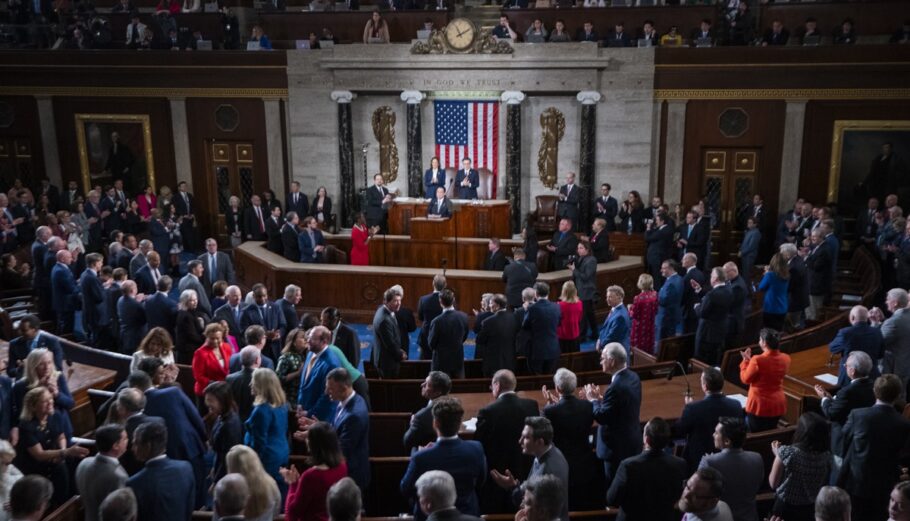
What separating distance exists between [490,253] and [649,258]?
2.61 m

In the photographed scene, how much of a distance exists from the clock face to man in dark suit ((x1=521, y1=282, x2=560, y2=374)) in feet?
28.9

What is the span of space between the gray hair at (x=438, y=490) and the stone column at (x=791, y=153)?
43.9 ft

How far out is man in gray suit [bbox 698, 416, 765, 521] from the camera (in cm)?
495

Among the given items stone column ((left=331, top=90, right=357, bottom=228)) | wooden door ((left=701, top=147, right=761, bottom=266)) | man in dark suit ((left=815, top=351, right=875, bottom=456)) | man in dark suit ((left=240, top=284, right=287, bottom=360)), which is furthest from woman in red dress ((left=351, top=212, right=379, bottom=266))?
man in dark suit ((left=815, top=351, right=875, bottom=456))

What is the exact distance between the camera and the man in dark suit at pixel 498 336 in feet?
26.7

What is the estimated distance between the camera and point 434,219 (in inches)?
563

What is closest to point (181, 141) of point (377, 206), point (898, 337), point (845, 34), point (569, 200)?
point (377, 206)

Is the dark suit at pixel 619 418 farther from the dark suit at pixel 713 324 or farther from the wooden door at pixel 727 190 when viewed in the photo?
the wooden door at pixel 727 190

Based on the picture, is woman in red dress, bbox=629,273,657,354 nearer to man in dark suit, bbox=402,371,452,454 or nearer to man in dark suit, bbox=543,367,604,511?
man in dark suit, bbox=543,367,604,511

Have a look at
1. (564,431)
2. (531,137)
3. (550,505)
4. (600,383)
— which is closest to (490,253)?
(531,137)

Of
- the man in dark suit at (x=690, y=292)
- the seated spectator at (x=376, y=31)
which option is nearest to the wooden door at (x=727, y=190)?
the man in dark suit at (x=690, y=292)

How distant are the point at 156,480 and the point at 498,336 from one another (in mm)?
4107

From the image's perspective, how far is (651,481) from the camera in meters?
4.77

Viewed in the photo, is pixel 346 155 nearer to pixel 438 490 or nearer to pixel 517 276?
pixel 517 276
